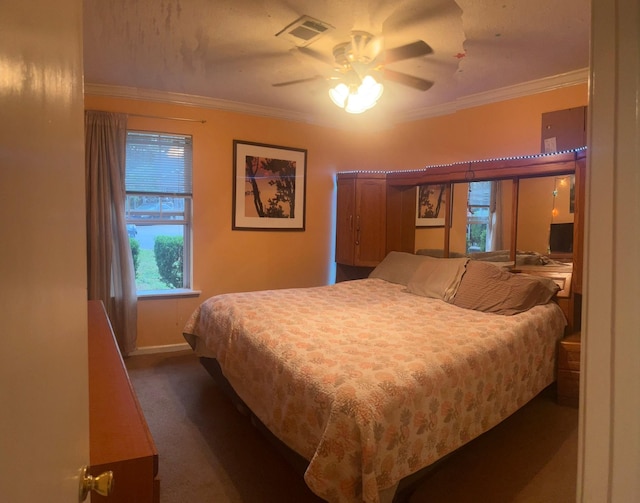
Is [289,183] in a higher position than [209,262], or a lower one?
higher

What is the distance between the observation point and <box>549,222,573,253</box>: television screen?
10.6 ft

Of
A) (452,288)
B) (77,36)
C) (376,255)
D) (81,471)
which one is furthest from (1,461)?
(376,255)

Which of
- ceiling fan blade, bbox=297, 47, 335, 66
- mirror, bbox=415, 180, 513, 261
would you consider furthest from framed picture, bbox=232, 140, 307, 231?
ceiling fan blade, bbox=297, 47, 335, 66

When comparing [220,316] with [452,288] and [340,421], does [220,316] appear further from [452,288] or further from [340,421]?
[452,288]

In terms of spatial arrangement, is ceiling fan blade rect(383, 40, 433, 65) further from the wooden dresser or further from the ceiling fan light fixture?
the wooden dresser

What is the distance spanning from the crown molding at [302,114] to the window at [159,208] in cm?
36

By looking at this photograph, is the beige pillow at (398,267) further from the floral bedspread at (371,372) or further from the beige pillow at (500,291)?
the floral bedspread at (371,372)

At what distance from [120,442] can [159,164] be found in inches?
129

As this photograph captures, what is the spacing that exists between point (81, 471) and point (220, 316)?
214 centimetres

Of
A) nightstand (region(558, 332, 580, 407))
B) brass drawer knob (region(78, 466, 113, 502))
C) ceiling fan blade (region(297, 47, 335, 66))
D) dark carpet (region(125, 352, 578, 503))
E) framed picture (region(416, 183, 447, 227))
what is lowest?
dark carpet (region(125, 352, 578, 503))

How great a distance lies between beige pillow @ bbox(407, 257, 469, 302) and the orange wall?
47.2 inches

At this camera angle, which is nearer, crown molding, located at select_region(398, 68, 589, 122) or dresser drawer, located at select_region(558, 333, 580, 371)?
dresser drawer, located at select_region(558, 333, 580, 371)

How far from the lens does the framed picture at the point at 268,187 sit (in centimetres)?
432

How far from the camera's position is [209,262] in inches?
167
